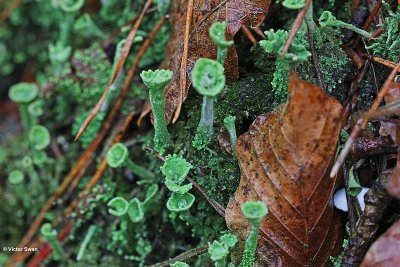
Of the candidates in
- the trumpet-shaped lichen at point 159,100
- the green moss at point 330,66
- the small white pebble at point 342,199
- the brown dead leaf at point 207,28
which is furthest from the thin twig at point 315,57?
the trumpet-shaped lichen at point 159,100

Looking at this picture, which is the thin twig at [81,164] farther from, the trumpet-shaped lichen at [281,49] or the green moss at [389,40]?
the green moss at [389,40]

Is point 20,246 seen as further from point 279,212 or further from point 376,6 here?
point 376,6

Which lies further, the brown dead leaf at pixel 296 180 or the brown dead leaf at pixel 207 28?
the brown dead leaf at pixel 207 28

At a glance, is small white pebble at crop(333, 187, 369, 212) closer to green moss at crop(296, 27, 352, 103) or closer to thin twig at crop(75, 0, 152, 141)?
green moss at crop(296, 27, 352, 103)

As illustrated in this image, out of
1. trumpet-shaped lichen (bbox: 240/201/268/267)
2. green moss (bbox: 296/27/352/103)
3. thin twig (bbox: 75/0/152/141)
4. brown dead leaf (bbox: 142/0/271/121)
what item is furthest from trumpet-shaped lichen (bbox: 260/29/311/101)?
thin twig (bbox: 75/0/152/141)

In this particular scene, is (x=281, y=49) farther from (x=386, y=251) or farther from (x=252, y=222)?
(x=386, y=251)

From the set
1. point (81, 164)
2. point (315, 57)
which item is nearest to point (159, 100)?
point (315, 57)

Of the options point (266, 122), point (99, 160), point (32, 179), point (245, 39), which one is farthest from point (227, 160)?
point (32, 179)
